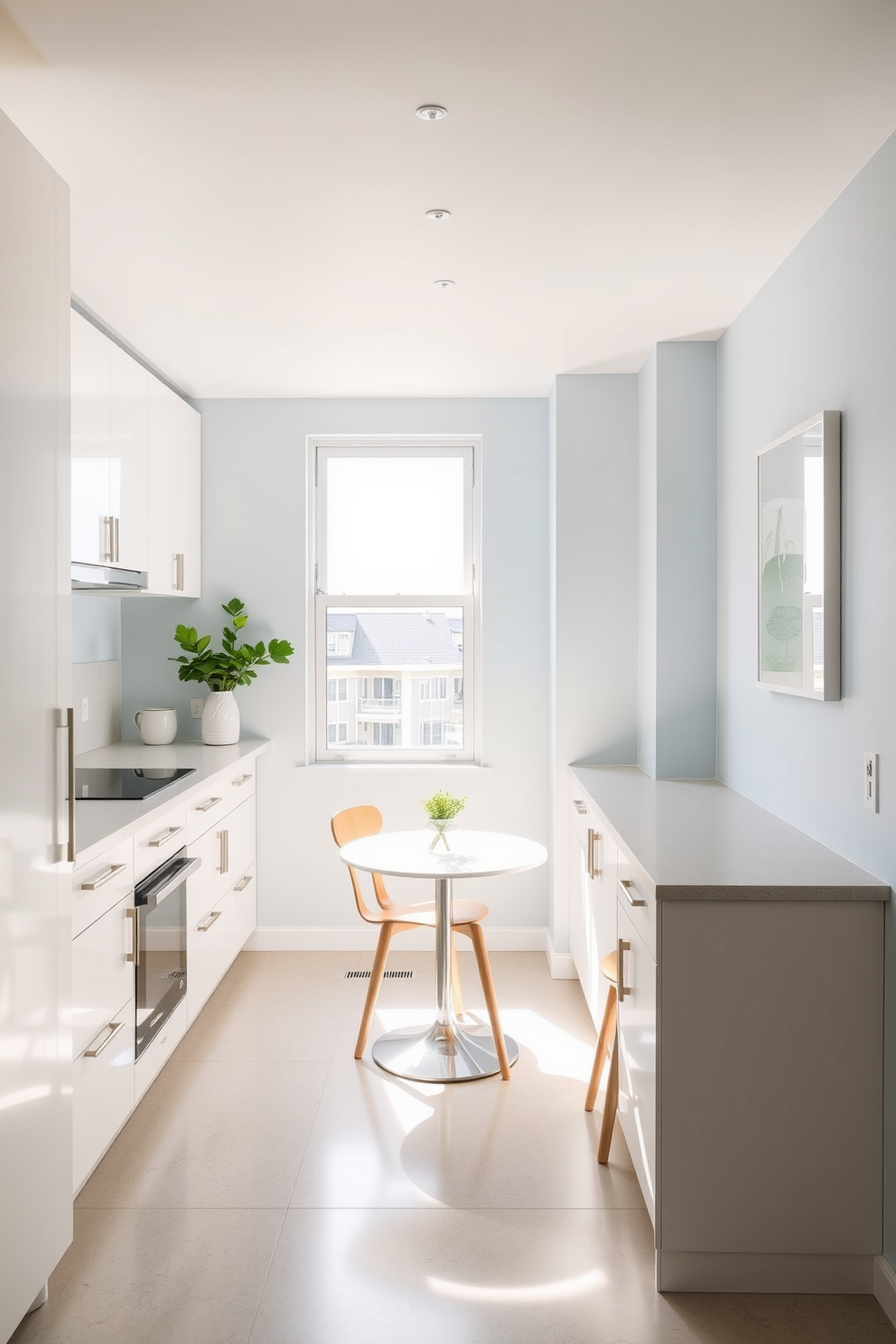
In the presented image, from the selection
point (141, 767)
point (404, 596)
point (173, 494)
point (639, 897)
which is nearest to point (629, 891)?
point (639, 897)

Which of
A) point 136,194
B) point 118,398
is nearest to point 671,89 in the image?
point 136,194

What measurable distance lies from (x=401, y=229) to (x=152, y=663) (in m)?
2.54

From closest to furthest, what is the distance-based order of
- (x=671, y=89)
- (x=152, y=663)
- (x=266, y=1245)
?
1. (x=671, y=89)
2. (x=266, y=1245)
3. (x=152, y=663)

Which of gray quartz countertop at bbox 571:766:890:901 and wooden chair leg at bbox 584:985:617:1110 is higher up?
gray quartz countertop at bbox 571:766:890:901

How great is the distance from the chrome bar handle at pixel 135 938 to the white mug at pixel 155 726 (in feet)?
5.38

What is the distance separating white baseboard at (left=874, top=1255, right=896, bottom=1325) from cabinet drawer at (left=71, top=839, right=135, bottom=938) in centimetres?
191

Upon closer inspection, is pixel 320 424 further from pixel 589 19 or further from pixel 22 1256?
pixel 22 1256

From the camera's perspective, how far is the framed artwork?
94.6 inches

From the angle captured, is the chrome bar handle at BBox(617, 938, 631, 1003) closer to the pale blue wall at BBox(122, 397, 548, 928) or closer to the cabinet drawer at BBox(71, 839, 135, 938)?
the cabinet drawer at BBox(71, 839, 135, 938)

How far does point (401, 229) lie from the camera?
2.62 metres

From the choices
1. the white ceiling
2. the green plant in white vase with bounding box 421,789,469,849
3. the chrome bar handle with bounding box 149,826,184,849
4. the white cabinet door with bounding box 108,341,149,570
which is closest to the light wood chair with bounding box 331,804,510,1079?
the green plant in white vase with bounding box 421,789,469,849

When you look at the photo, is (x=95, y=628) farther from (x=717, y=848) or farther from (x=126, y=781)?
(x=717, y=848)

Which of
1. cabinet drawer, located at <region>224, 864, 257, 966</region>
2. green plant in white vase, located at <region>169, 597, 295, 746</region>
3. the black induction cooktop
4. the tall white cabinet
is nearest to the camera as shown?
the tall white cabinet

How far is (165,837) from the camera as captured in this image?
9.76ft
